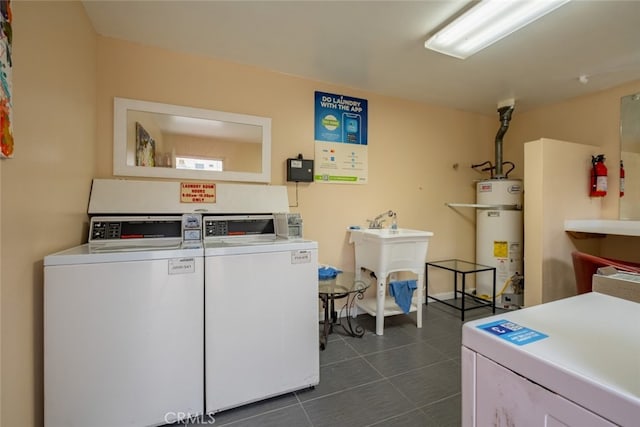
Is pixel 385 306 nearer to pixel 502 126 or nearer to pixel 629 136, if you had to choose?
pixel 502 126

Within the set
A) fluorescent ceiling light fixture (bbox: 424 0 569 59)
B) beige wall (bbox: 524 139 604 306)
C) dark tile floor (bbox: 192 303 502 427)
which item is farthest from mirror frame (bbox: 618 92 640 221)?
dark tile floor (bbox: 192 303 502 427)

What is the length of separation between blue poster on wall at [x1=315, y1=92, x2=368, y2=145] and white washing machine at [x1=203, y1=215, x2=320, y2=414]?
4.64 ft

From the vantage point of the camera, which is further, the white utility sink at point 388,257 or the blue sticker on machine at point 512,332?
the white utility sink at point 388,257

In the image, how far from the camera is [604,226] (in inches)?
102

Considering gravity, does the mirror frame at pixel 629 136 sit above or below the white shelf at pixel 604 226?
above

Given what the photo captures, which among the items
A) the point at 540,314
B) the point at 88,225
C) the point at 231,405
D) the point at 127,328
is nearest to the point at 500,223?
the point at 540,314

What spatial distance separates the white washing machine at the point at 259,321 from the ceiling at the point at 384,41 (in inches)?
57.5

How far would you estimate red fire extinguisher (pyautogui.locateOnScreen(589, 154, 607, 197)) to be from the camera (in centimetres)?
285

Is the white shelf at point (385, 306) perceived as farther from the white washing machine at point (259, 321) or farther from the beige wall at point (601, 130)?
the beige wall at point (601, 130)

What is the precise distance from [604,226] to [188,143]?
3.74m

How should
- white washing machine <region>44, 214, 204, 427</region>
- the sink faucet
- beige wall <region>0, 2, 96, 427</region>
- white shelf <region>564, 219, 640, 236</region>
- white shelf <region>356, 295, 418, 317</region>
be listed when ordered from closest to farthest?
1. beige wall <region>0, 2, 96, 427</region>
2. white washing machine <region>44, 214, 204, 427</region>
3. white shelf <region>564, 219, 640, 236</region>
4. white shelf <region>356, 295, 418, 317</region>
5. the sink faucet

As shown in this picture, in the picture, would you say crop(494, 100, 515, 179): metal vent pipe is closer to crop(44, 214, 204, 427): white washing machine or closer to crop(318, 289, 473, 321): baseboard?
crop(318, 289, 473, 321): baseboard

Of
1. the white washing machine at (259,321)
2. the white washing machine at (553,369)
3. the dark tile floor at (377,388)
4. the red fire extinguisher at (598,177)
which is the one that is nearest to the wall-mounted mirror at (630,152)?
the red fire extinguisher at (598,177)

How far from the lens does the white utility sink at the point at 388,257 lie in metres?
2.42
